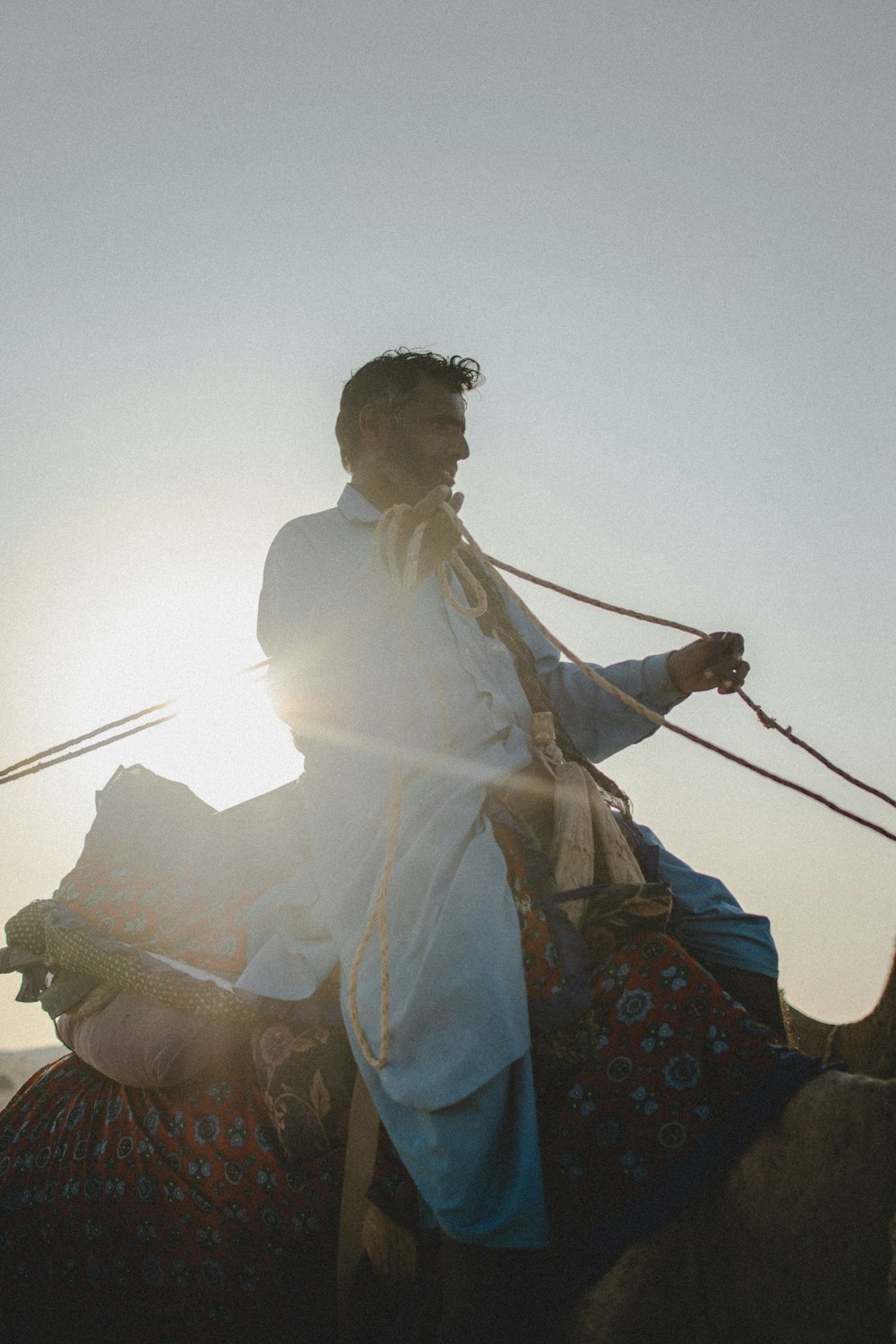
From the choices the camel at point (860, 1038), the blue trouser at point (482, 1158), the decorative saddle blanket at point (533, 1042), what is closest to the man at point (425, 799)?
the blue trouser at point (482, 1158)

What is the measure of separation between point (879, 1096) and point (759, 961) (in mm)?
943

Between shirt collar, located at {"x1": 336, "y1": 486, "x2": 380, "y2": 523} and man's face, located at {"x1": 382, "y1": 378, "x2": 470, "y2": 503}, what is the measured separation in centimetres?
12

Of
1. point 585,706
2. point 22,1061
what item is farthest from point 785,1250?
point 22,1061

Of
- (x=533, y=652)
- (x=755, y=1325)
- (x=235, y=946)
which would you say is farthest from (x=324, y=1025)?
(x=533, y=652)

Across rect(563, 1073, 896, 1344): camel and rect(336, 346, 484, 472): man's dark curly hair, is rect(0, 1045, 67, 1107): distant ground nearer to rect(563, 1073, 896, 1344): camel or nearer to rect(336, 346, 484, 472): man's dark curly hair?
rect(336, 346, 484, 472): man's dark curly hair

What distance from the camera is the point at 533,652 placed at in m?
3.27

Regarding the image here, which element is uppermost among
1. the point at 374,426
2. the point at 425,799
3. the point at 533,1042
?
the point at 374,426

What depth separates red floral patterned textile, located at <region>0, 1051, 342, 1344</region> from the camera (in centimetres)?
218

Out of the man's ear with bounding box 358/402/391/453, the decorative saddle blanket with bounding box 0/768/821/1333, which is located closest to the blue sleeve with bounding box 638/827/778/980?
the decorative saddle blanket with bounding box 0/768/821/1333

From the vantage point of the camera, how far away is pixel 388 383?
122 inches

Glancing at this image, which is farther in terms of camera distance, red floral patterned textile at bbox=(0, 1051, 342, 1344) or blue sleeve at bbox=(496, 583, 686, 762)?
blue sleeve at bbox=(496, 583, 686, 762)

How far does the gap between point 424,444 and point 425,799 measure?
130cm

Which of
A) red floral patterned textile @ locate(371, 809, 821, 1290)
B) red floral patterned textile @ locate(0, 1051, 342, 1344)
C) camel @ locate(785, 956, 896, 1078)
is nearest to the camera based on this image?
red floral patterned textile @ locate(371, 809, 821, 1290)

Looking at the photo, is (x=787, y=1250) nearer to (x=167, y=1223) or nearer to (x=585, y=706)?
(x=167, y=1223)
